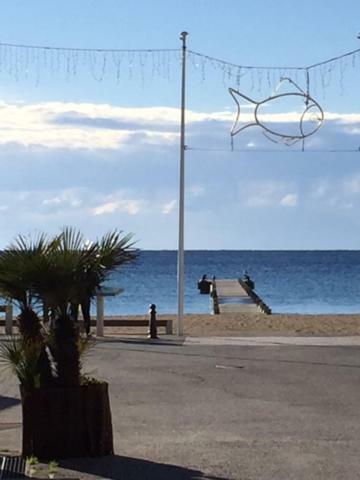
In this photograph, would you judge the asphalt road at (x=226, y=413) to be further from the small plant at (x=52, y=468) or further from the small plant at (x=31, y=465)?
the small plant at (x=31, y=465)

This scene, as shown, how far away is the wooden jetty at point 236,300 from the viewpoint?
162 feet

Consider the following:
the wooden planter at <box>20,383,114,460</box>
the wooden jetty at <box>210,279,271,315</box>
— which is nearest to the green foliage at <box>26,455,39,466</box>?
the wooden planter at <box>20,383,114,460</box>

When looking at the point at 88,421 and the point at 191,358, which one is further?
the point at 191,358

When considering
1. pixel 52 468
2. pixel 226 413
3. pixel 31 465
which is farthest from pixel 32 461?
pixel 226 413

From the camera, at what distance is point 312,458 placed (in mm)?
11156

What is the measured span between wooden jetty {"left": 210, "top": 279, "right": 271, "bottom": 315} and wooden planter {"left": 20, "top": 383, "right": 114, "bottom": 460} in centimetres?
3444

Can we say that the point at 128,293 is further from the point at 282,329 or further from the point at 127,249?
the point at 127,249

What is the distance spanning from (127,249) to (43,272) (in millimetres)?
927

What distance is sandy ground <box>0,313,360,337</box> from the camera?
2917 cm

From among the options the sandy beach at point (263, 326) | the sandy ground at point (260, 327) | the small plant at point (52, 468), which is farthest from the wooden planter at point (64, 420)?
the sandy beach at point (263, 326)

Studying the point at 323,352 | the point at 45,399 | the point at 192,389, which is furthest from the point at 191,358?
the point at 45,399

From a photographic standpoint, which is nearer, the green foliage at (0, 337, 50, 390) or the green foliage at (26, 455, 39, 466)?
the green foliage at (26, 455, 39, 466)

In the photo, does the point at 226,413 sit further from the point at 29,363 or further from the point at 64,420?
the point at 29,363

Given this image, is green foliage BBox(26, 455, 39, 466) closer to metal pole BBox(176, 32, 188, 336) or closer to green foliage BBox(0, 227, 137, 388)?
green foliage BBox(0, 227, 137, 388)
